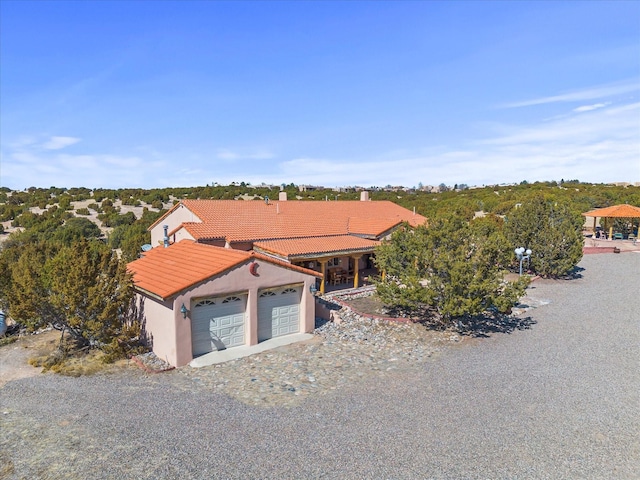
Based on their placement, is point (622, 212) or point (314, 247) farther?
point (622, 212)

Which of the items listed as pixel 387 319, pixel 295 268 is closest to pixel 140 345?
pixel 295 268

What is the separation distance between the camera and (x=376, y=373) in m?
11.7

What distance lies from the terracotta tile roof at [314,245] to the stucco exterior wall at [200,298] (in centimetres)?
568

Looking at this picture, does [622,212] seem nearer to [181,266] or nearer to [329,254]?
[329,254]

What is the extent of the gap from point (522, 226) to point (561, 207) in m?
2.74

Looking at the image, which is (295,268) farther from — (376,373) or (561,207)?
(561,207)

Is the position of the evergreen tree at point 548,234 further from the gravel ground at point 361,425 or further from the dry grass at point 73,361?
the dry grass at point 73,361

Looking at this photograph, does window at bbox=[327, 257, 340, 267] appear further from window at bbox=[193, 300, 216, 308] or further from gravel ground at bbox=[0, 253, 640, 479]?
gravel ground at bbox=[0, 253, 640, 479]

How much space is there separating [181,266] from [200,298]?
2.13 meters

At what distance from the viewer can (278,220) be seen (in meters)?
25.7

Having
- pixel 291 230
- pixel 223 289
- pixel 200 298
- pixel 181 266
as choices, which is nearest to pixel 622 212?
pixel 291 230

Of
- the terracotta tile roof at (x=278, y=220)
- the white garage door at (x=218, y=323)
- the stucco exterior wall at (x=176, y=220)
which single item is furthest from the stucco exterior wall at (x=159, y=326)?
the stucco exterior wall at (x=176, y=220)

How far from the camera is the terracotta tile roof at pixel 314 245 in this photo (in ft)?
68.5

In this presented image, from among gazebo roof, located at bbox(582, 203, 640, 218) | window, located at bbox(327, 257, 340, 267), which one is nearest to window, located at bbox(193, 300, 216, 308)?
window, located at bbox(327, 257, 340, 267)
